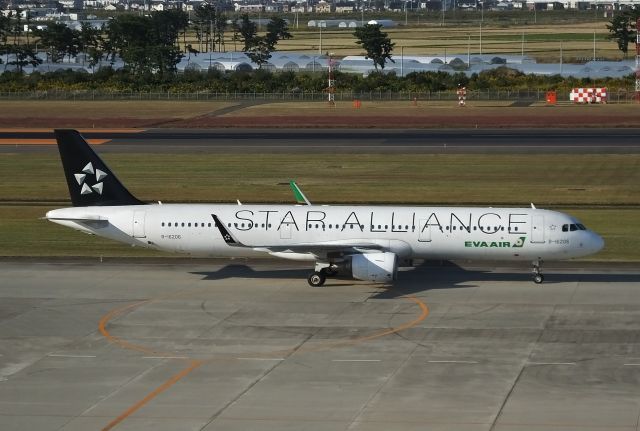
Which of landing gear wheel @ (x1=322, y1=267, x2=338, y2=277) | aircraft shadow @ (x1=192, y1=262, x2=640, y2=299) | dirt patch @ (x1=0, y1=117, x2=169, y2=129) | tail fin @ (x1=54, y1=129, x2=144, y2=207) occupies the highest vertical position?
tail fin @ (x1=54, y1=129, x2=144, y2=207)

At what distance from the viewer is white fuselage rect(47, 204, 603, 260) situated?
4947 centimetres

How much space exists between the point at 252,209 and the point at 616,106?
91.9m

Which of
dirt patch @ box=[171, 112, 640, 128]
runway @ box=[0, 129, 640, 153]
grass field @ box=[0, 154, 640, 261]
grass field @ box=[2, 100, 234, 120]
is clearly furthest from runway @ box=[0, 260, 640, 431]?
grass field @ box=[2, 100, 234, 120]

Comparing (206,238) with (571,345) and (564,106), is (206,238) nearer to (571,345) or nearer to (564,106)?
(571,345)

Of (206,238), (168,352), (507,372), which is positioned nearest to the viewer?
(507,372)

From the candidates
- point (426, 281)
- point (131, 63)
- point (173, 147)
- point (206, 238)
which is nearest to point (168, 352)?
point (206, 238)

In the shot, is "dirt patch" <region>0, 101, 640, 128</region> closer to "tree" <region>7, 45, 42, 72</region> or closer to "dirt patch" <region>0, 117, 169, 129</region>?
"dirt patch" <region>0, 117, 169, 129</region>

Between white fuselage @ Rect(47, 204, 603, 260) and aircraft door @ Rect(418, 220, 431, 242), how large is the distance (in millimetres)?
45

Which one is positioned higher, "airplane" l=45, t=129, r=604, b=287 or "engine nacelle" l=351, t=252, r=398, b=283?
"airplane" l=45, t=129, r=604, b=287

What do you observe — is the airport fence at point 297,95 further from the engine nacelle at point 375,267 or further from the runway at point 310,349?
the engine nacelle at point 375,267

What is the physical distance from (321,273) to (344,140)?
5450 centimetres

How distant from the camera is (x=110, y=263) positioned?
184 feet

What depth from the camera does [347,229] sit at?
50250 mm

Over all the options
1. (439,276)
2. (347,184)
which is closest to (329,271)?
(439,276)
